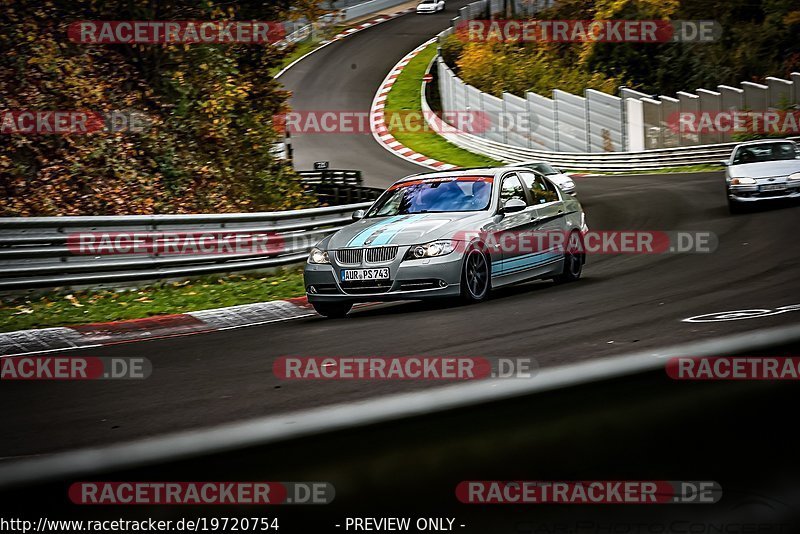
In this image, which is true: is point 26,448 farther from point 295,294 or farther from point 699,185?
point 699,185

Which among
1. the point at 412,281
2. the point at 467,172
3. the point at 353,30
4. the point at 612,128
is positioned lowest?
the point at 412,281

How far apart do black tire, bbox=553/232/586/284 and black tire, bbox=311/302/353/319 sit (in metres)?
2.93

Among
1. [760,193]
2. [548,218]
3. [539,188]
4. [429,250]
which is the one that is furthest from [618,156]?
[429,250]

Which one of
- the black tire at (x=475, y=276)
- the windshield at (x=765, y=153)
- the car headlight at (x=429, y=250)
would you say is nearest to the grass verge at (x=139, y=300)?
the car headlight at (x=429, y=250)

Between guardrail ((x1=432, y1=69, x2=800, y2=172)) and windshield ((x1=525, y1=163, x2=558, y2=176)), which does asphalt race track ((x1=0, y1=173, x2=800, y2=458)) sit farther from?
guardrail ((x1=432, y1=69, x2=800, y2=172))

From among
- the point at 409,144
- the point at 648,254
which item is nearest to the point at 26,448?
the point at 648,254

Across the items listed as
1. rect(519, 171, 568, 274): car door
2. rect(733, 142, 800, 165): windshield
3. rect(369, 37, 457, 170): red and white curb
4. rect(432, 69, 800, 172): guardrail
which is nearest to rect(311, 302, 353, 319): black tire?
rect(519, 171, 568, 274): car door

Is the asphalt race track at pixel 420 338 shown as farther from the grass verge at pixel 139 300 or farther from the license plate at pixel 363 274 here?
the grass verge at pixel 139 300

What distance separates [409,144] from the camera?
4403 centimetres

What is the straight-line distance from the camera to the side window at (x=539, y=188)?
12508 millimetres

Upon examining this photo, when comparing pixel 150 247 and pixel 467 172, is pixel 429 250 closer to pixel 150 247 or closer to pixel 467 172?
pixel 467 172

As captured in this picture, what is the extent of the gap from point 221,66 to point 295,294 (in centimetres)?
642

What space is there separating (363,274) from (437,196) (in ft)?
5.38

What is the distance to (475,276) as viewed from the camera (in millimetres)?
11086
